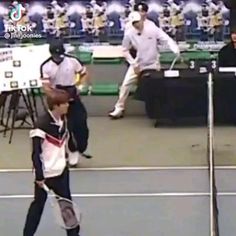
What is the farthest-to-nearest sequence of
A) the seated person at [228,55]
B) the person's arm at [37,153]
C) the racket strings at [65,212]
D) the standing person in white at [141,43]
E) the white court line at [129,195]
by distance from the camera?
the standing person in white at [141,43] → the seated person at [228,55] → the white court line at [129,195] → the person's arm at [37,153] → the racket strings at [65,212]

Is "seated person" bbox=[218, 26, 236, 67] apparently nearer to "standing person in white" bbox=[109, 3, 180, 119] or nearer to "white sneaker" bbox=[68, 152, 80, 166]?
"standing person in white" bbox=[109, 3, 180, 119]

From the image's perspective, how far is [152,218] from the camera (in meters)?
9.69

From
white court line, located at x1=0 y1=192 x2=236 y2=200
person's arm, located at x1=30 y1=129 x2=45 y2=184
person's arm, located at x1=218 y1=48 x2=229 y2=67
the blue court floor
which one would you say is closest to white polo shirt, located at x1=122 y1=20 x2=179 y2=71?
person's arm, located at x1=218 y1=48 x2=229 y2=67

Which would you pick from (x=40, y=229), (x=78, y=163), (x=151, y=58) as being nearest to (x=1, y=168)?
(x=78, y=163)

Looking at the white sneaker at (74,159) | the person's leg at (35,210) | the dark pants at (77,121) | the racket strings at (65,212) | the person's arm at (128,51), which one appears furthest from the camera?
the person's arm at (128,51)

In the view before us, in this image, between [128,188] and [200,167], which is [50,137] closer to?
[128,188]

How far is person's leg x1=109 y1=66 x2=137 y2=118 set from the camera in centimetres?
1587

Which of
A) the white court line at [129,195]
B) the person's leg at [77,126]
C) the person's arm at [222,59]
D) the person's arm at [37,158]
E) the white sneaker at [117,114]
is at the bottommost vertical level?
the white sneaker at [117,114]

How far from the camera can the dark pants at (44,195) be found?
8.09 m

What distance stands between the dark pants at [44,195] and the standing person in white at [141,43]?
729 cm

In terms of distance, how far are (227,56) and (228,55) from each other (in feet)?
0.21

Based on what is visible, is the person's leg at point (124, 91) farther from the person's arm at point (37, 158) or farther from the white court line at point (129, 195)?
the person's arm at point (37, 158)

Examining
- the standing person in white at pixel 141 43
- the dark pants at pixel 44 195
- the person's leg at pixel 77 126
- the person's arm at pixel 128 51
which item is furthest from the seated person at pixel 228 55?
the dark pants at pixel 44 195

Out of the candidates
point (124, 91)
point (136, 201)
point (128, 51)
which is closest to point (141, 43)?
point (128, 51)
